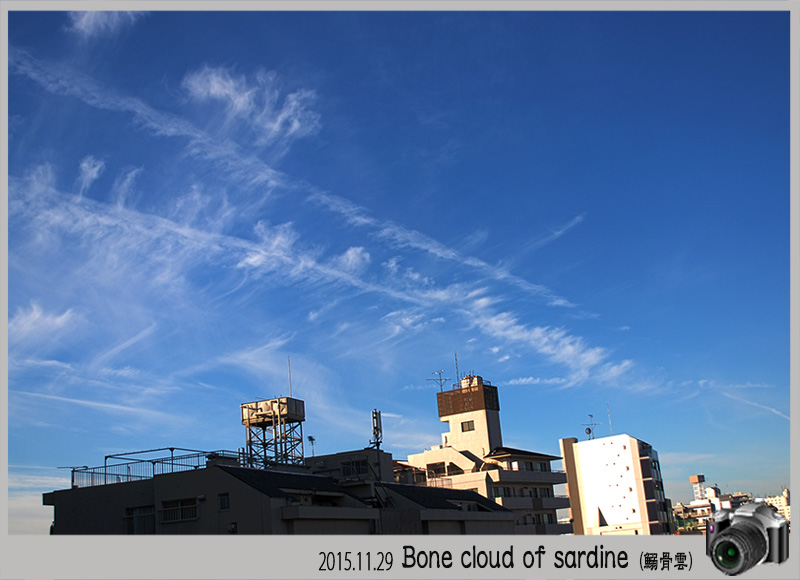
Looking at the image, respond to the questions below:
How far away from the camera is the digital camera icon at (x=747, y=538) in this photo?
28.2ft

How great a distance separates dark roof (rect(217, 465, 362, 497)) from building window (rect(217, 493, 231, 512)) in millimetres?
971

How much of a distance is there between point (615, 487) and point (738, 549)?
103 m

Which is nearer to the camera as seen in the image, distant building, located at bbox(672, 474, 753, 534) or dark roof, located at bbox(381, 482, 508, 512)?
dark roof, located at bbox(381, 482, 508, 512)

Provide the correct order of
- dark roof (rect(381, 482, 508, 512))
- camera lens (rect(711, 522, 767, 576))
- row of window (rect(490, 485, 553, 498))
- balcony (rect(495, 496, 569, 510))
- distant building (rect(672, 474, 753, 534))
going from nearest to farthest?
camera lens (rect(711, 522, 767, 576))
dark roof (rect(381, 482, 508, 512))
balcony (rect(495, 496, 569, 510))
row of window (rect(490, 485, 553, 498))
distant building (rect(672, 474, 753, 534))

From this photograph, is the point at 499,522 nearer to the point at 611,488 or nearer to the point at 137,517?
the point at 137,517

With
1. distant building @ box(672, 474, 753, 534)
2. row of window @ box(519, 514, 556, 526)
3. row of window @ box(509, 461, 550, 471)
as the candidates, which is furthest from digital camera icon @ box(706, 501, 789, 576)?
distant building @ box(672, 474, 753, 534)

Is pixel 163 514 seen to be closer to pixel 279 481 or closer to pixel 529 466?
pixel 279 481

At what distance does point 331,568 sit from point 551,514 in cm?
6561

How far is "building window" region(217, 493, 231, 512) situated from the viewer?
35.8 metres

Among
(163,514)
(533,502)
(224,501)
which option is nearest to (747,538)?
(224,501)

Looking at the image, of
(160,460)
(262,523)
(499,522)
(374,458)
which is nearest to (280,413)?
(374,458)

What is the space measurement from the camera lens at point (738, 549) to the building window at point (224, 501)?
30152 millimetres

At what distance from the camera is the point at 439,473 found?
76.8 meters

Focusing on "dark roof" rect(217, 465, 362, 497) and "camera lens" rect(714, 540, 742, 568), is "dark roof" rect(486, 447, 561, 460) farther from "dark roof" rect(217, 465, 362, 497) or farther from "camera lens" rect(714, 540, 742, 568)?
"camera lens" rect(714, 540, 742, 568)
